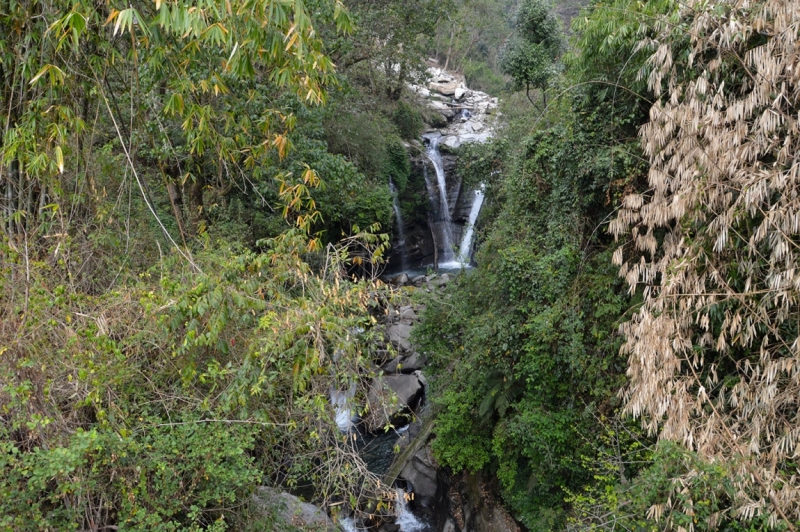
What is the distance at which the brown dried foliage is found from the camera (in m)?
4.12

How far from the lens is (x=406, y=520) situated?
8.22 m

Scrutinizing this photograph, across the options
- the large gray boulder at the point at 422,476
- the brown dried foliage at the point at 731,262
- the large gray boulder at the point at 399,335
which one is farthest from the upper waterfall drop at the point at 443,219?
the brown dried foliage at the point at 731,262

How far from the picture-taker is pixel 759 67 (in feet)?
15.2

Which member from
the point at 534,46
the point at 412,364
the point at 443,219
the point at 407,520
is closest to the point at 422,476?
the point at 407,520

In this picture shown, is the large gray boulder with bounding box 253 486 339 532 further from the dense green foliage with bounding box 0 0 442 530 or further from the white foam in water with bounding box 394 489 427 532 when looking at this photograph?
the white foam in water with bounding box 394 489 427 532

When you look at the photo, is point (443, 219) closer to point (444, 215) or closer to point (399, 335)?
point (444, 215)

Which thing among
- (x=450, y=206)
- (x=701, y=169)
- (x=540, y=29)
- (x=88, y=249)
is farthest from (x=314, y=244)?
(x=450, y=206)

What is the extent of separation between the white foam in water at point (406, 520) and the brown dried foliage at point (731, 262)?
4414 millimetres

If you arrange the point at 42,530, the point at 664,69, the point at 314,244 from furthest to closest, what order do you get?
1. the point at 664,69
2. the point at 314,244
3. the point at 42,530

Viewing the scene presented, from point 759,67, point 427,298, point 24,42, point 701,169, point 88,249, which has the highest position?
point 759,67

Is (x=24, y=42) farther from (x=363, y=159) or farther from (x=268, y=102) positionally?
(x=363, y=159)

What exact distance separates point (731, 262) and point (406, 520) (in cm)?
603

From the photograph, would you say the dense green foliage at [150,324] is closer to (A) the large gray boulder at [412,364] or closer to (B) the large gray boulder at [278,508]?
(B) the large gray boulder at [278,508]

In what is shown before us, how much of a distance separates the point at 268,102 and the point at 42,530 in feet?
24.1
